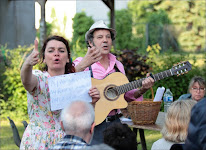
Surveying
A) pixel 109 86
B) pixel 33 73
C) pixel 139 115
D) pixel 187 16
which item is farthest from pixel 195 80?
pixel 187 16

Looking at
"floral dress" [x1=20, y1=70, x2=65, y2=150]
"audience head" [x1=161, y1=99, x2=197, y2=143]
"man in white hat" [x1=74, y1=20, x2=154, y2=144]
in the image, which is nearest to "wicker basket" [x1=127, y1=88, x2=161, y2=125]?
"man in white hat" [x1=74, y1=20, x2=154, y2=144]

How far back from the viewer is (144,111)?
4680mm

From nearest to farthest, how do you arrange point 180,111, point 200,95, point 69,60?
point 180,111 < point 69,60 < point 200,95

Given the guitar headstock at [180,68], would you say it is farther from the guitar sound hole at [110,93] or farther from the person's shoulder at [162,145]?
the person's shoulder at [162,145]

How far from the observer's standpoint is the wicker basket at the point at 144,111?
4.68m

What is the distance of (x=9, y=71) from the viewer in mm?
9805

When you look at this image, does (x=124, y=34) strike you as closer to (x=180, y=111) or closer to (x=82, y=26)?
(x=82, y=26)

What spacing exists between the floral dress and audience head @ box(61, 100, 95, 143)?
0.74 metres

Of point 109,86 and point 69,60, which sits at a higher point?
point 69,60

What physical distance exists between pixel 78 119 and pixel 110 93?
6.28ft

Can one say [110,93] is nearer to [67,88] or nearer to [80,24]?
[67,88]

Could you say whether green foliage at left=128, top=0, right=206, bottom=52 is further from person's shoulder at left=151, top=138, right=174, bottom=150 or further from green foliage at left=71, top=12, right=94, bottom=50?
person's shoulder at left=151, top=138, right=174, bottom=150

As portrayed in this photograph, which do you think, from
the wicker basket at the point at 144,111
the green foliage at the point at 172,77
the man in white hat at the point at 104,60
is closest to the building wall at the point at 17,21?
the green foliage at the point at 172,77

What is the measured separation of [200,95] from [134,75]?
Result: 3.00m
